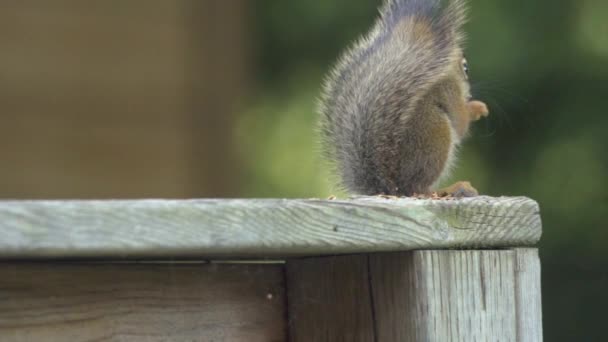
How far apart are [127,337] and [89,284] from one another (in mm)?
73

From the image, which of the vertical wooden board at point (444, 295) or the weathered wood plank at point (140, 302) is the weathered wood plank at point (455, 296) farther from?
the weathered wood plank at point (140, 302)

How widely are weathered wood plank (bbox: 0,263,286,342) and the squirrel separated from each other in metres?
0.34

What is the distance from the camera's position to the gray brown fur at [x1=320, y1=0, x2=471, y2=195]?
1580 millimetres

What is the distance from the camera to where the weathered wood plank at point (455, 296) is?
1173 millimetres

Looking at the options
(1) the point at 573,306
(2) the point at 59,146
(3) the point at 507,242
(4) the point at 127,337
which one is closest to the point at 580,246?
(1) the point at 573,306

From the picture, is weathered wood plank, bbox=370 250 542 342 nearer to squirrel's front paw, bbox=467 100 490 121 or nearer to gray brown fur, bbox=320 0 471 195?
gray brown fur, bbox=320 0 471 195

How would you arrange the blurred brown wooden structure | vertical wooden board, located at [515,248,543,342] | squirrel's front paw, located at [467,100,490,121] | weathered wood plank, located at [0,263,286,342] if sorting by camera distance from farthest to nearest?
the blurred brown wooden structure → squirrel's front paw, located at [467,100,490,121] → vertical wooden board, located at [515,248,543,342] → weathered wood plank, located at [0,263,286,342]

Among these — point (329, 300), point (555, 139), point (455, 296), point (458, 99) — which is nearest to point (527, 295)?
point (455, 296)

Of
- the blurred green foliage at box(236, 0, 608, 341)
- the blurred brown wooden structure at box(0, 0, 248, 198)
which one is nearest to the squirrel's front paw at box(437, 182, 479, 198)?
the blurred green foliage at box(236, 0, 608, 341)

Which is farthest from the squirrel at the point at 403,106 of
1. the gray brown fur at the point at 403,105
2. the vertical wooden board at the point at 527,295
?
the vertical wooden board at the point at 527,295

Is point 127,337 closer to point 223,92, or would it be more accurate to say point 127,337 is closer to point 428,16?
point 428,16

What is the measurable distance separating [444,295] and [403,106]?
18.2 inches

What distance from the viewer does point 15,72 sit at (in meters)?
4.18

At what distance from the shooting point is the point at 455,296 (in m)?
1.19
